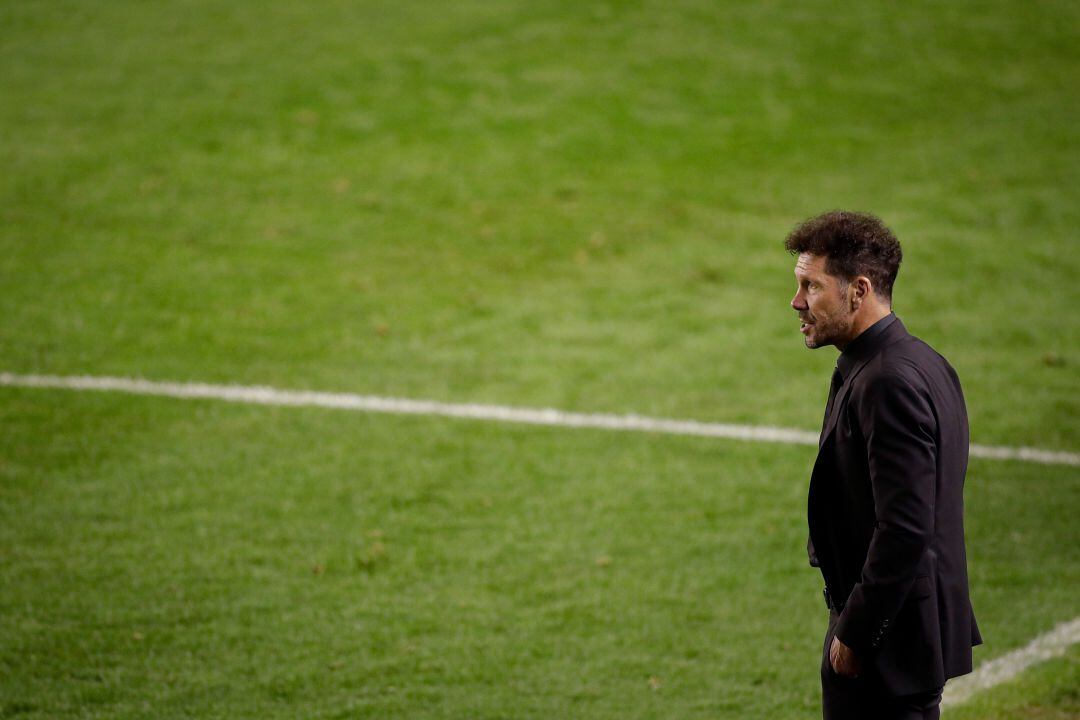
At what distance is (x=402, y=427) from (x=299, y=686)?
2991 mm

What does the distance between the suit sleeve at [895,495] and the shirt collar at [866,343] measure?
19 centimetres

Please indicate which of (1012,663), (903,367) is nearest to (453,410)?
(1012,663)

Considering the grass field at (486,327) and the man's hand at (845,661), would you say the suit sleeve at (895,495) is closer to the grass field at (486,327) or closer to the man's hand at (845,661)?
the man's hand at (845,661)

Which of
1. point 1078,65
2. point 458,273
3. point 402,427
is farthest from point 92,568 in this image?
point 1078,65

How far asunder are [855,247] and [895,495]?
2.42ft

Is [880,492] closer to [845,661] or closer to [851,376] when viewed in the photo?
[851,376]

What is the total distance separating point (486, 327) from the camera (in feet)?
32.6

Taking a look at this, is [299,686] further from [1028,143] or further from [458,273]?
[1028,143]

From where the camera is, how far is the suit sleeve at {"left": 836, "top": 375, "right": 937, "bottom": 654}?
3312mm

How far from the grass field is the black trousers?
75.4 inches

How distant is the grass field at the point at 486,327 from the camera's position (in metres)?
6.01

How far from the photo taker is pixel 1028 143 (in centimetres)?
1345

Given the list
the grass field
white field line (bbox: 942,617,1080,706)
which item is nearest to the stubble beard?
the grass field

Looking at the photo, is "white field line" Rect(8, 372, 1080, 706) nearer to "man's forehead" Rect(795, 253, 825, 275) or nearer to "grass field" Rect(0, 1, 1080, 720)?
"grass field" Rect(0, 1, 1080, 720)
